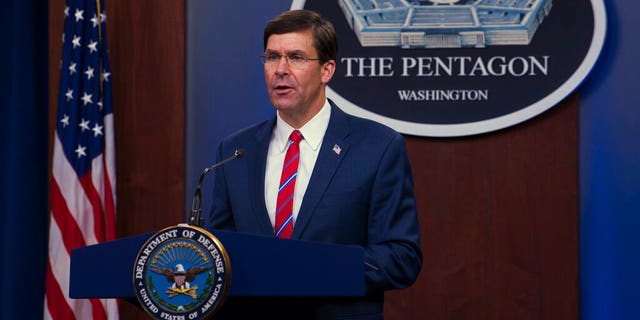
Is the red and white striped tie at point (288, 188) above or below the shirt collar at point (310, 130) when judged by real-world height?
below

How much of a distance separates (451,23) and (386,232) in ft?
6.46

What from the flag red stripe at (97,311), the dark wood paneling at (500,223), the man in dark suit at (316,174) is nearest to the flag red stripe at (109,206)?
the flag red stripe at (97,311)

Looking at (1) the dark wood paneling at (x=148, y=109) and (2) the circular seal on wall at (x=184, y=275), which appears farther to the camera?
(1) the dark wood paneling at (x=148, y=109)

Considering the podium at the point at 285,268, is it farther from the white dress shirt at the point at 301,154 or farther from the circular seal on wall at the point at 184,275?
the white dress shirt at the point at 301,154

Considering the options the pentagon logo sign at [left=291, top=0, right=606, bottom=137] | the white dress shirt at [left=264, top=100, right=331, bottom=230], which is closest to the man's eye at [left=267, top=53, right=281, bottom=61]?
the white dress shirt at [left=264, top=100, right=331, bottom=230]

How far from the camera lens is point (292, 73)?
207 cm

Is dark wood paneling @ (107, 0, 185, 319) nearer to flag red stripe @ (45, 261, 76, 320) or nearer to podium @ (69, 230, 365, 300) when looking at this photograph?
flag red stripe @ (45, 261, 76, 320)

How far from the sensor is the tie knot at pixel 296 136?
2.15m

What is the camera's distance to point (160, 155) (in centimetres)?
397

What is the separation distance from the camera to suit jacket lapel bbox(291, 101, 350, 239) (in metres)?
2.01

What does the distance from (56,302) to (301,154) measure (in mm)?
2027

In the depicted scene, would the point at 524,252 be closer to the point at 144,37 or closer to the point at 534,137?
the point at 534,137

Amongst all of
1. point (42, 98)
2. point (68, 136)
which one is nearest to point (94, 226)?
point (68, 136)

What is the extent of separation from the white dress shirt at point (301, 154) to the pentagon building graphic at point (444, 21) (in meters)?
1.68
